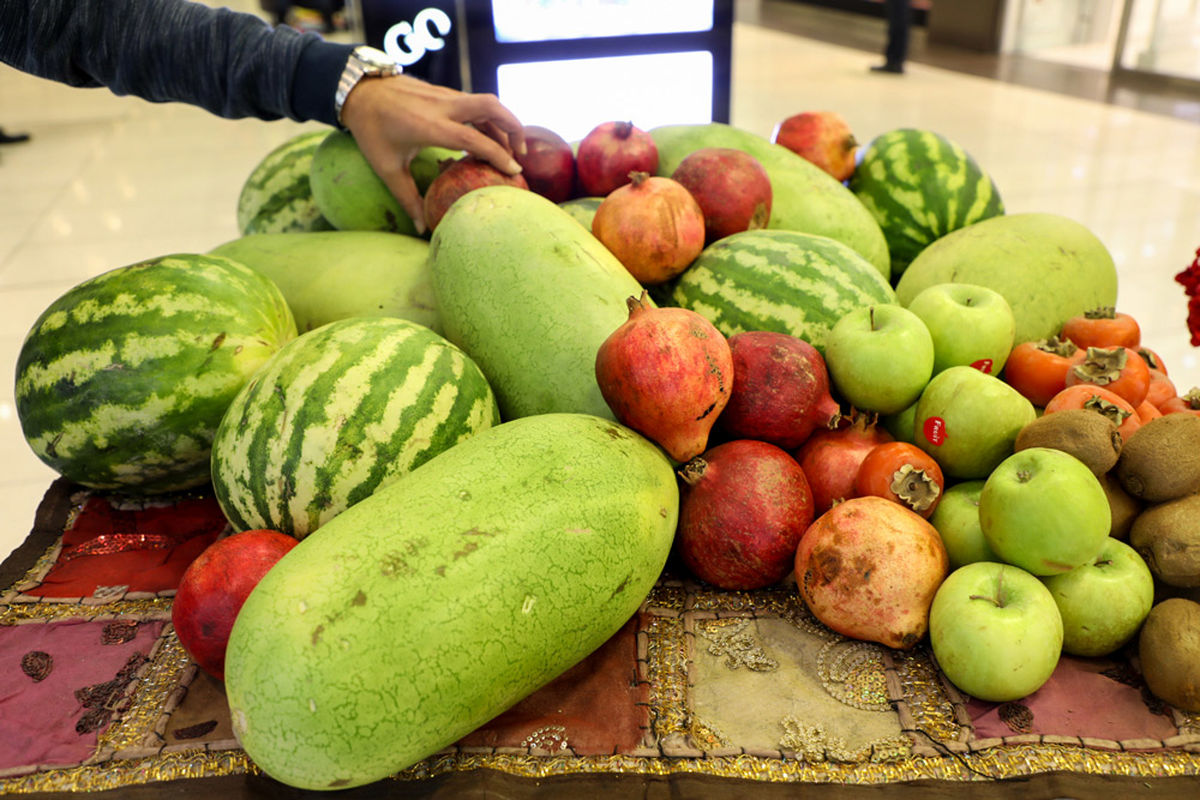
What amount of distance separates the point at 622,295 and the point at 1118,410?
0.70 meters

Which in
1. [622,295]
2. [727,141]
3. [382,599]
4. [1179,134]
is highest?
[727,141]

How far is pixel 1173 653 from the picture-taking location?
0.95 m

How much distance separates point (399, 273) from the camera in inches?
62.6

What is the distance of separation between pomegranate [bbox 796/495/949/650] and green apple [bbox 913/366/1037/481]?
5.3 inches

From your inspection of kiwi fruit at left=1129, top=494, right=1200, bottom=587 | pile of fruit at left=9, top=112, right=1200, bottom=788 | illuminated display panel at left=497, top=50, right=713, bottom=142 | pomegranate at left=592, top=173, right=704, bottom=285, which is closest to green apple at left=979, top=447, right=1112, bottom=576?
pile of fruit at left=9, top=112, right=1200, bottom=788

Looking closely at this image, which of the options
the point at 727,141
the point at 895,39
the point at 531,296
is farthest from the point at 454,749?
the point at 895,39

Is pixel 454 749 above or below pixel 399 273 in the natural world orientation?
below

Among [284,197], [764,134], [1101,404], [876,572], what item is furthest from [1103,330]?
[764,134]

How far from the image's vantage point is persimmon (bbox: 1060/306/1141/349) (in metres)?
1.41

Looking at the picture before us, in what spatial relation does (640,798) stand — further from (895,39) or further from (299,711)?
(895,39)

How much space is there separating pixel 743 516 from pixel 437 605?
453 millimetres

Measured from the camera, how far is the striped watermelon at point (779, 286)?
1.38 m

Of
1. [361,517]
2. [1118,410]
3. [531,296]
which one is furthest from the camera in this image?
[531,296]

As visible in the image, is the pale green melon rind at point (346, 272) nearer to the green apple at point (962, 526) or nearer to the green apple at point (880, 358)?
the green apple at point (880, 358)
